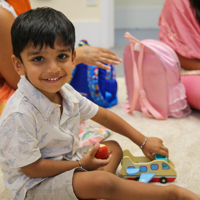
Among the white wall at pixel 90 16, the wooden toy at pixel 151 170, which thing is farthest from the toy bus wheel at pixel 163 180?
the white wall at pixel 90 16

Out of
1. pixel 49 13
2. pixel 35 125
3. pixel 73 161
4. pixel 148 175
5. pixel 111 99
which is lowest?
pixel 111 99

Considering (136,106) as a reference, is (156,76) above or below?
above

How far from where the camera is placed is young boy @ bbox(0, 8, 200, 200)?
62 cm

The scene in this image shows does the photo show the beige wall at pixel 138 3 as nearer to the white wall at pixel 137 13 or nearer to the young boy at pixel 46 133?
the white wall at pixel 137 13

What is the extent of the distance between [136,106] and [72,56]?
0.73 m

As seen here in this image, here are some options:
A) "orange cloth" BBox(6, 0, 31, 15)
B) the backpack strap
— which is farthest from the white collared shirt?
the backpack strap

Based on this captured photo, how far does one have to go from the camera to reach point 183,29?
135 cm

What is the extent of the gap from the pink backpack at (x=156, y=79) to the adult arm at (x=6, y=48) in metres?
0.57

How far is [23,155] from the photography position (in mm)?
626

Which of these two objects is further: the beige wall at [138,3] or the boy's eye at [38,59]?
the beige wall at [138,3]

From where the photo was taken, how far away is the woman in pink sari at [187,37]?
131cm

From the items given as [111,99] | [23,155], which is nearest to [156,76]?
[111,99]

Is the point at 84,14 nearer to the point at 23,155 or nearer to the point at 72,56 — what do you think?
the point at 72,56

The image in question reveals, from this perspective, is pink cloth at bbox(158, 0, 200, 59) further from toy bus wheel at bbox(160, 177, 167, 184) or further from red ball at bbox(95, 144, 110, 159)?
red ball at bbox(95, 144, 110, 159)
